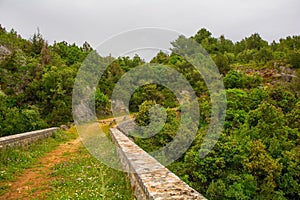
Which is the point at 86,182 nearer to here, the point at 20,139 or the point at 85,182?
the point at 85,182

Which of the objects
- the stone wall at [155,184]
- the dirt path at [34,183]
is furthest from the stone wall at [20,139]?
the stone wall at [155,184]

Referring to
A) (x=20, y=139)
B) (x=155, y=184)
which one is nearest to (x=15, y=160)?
(x=20, y=139)

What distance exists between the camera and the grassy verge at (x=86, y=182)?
5.54 metres

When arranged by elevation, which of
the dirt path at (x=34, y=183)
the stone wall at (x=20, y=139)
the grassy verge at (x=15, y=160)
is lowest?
the dirt path at (x=34, y=183)

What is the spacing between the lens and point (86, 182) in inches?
261

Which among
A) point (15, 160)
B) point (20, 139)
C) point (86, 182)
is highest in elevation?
point (20, 139)

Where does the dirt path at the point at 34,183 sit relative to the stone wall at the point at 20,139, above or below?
below

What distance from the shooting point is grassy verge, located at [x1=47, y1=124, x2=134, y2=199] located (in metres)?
5.54

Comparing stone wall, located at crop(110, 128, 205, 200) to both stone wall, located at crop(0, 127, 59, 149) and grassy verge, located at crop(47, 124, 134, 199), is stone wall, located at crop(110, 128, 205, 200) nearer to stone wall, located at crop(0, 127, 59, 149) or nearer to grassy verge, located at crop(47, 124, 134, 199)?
grassy verge, located at crop(47, 124, 134, 199)

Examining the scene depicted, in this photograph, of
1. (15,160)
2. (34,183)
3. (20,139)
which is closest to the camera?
(34,183)

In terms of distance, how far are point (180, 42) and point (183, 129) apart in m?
30.2

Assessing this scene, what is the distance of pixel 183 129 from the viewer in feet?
47.6

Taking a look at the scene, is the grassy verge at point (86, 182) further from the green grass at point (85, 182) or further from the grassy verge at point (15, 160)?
the grassy verge at point (15, 160)

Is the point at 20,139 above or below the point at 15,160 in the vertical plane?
above
